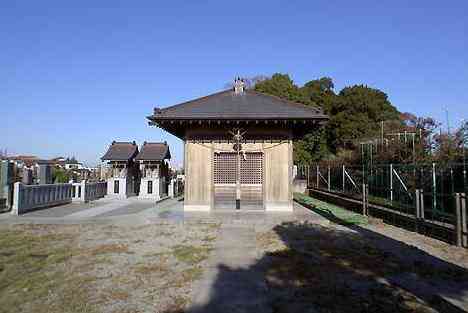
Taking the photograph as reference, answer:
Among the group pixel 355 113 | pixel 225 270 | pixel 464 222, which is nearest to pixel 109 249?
pixel 225 270

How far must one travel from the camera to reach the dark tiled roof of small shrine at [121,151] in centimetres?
2269

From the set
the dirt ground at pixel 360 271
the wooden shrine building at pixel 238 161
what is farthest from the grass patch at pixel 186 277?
the wooden shrine building at pixel 238 161

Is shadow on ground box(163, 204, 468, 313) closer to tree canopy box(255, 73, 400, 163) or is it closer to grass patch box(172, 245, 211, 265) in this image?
grass patch box(172, 245, 211, 265)

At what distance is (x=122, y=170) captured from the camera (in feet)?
74.8

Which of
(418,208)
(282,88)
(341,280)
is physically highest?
(282,88)

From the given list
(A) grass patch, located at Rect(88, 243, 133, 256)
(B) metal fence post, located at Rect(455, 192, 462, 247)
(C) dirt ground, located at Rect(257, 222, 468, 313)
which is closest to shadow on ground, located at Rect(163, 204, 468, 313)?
(C) dirt ground, located at Rect(257, 222, 468, 313)

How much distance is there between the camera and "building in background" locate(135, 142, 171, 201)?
Result: 2147 centimetres

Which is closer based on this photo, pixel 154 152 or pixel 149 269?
pixel 149 269

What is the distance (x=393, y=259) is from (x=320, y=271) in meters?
1.83

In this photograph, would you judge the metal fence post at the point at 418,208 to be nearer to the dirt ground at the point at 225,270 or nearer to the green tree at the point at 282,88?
the dirt ground at the point at 225,270

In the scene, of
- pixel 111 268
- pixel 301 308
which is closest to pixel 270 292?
pixel 301 308

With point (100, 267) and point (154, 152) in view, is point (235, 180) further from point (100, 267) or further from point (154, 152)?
point (154, 152)

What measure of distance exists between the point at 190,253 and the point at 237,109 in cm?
782

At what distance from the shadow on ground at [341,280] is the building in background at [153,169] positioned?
1427 cm
